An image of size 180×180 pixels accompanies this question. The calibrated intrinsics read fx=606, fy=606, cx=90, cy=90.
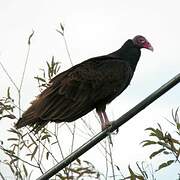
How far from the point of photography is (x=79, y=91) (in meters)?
5.29

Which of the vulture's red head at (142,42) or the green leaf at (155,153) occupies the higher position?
the vulture's red head at (142,42)

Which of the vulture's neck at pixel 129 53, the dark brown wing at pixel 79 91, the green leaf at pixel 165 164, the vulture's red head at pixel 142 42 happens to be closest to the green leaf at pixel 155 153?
the green leaf at pixel 165 164

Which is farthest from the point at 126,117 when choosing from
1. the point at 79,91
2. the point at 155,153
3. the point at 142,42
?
the point at 142,42

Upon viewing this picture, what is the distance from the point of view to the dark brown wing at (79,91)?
487cm

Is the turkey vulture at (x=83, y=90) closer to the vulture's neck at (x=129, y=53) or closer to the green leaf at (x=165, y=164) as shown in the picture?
the vulture's neck at (x=129, y=53)

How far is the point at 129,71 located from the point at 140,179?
203 centimetres

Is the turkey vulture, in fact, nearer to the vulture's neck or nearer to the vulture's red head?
the vulture's neck

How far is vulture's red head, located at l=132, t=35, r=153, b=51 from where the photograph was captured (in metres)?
6.36

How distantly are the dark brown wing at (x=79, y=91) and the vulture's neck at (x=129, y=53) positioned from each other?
20 centimetres

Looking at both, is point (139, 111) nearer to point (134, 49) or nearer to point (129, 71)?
point (129, 71)

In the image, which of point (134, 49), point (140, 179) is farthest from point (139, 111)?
point (134, 49)

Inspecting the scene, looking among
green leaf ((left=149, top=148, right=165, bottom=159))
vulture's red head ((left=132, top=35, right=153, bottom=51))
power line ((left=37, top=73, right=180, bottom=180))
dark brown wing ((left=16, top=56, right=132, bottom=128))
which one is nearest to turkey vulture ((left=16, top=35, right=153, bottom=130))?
dark brown wing ((left=16, top=56, right=132, bottom=128))

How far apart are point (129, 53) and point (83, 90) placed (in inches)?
37.2

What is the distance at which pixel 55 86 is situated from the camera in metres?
5.23
